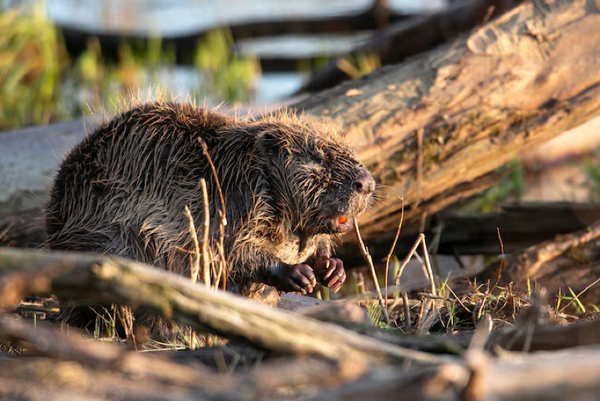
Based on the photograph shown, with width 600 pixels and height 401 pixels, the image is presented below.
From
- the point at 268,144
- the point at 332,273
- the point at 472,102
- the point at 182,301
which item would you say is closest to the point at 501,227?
the point at 472,102

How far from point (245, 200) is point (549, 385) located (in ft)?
6.87

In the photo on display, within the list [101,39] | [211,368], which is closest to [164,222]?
[211,368]

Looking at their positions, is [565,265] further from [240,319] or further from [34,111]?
[34,111]

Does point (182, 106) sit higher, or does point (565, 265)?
point (182, 106)

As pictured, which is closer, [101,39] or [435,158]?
[435,158]

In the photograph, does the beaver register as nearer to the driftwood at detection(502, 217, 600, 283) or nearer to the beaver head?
the beaver head

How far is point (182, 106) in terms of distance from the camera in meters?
3.54

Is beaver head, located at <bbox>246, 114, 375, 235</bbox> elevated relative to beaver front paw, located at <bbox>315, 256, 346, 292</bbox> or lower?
elevated

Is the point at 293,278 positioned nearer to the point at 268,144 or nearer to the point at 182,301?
the point at 268,144

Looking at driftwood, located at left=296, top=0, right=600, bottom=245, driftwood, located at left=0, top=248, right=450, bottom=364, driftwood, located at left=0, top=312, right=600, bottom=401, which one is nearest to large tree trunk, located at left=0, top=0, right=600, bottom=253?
driftwood, located at left=296, top=0, right=600, bottom=245

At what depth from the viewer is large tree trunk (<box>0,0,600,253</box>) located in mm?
4371

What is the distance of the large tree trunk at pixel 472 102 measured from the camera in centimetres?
437

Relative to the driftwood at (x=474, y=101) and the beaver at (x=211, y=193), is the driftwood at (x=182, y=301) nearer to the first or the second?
the beaver at (x=211, y=193)

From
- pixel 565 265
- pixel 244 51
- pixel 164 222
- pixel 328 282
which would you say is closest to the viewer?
pixel 164 222
